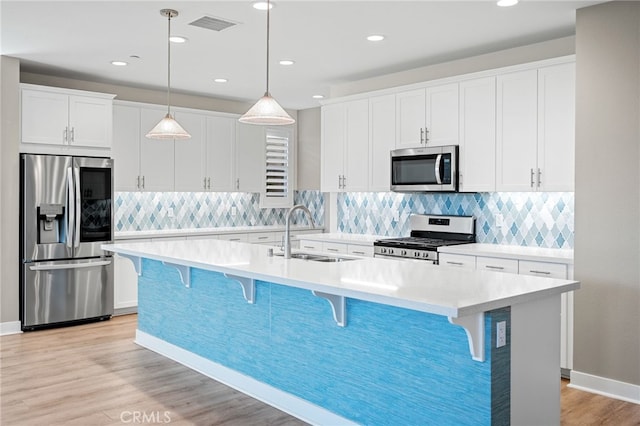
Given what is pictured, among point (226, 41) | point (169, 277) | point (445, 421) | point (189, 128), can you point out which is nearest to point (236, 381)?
point (169, 277)

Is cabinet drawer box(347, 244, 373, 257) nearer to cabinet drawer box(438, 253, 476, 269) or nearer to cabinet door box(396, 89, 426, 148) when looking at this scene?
cabinet drawer box(438, 253, 476, 269)

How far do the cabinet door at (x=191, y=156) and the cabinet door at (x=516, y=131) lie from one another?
3.68 m

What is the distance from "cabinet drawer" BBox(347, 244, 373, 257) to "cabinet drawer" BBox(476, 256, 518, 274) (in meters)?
1.25

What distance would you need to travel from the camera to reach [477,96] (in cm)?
485

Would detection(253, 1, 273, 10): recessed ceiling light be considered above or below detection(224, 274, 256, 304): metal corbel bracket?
above

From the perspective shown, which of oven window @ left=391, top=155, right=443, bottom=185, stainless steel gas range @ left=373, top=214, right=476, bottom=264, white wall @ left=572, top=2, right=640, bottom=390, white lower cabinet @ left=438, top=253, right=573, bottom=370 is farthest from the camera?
oven window @ left=391, top=155, right=443, bottom=185

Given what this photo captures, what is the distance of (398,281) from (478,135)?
8.27 feet

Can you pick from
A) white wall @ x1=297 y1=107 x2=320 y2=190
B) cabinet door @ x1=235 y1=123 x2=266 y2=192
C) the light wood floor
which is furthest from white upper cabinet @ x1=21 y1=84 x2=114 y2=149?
white wall @ x1=297 y1=107 x2=320 y2=190

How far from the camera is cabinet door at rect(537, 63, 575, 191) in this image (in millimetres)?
4223

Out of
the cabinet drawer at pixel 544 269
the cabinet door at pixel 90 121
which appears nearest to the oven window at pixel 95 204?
the cabinet door at pixel 90 121

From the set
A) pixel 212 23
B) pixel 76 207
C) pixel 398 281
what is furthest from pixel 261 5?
pixel 76 207

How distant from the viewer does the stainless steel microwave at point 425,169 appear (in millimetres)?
5031

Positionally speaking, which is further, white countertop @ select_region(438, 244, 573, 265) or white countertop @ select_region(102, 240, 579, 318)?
white countertop @ select_region(438, 244, 573, 265)

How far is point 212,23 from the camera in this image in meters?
4.20
